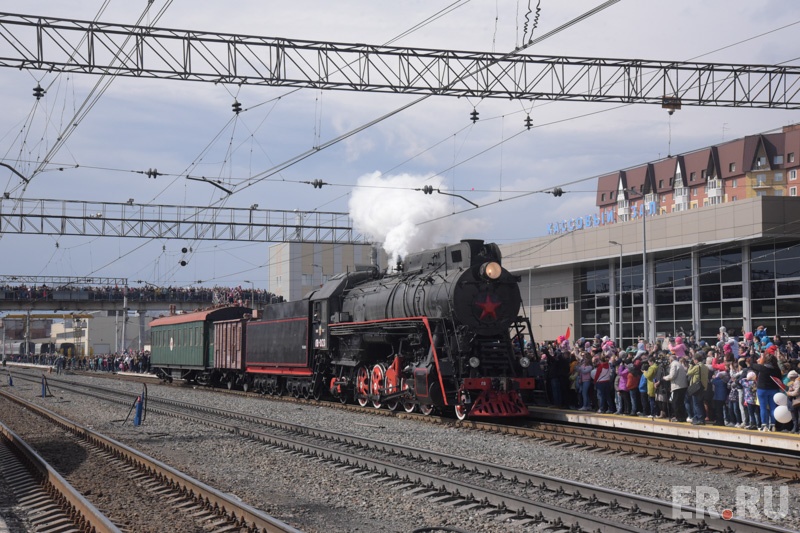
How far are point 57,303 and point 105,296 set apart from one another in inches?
157

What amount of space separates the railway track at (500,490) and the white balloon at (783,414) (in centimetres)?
551

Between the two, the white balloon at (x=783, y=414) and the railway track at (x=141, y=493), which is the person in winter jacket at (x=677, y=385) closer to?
the white balloon at (x=783, y=414)

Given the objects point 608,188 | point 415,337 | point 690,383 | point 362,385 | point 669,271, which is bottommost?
point 362,385

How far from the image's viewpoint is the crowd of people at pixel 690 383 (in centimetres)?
1430

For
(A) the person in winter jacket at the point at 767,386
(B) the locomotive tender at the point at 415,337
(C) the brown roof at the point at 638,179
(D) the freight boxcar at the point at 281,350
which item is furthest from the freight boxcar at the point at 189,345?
(C) the brown roof at the point at 638,179

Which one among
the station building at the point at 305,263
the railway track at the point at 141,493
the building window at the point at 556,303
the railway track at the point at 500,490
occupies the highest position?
the station building at the point at 305,263

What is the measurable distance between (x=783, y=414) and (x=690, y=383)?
2193mm

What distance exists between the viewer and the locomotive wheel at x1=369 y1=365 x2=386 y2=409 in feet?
67.5

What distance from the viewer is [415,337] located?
62.6 feet

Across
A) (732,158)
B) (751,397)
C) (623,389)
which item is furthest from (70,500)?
(732,158)

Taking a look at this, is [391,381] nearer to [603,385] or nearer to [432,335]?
[432,335]

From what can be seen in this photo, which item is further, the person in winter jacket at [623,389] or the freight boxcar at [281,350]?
the freight boxcar at [281,350]

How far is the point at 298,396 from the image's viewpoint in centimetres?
2675

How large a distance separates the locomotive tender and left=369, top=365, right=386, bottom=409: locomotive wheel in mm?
26
